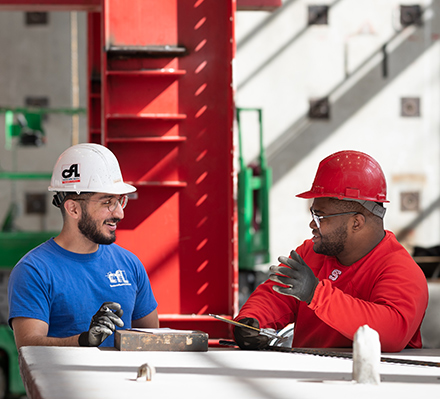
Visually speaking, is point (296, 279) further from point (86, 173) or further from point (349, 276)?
point (86, 173)

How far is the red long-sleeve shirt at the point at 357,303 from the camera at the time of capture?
9.30 feet

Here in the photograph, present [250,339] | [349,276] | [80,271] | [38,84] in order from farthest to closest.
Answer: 1. [38,84]
2. [80,271]
3. [349,276]
4. [250,339]

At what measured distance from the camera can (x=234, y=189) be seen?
471 cm

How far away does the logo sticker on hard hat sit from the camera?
346cm

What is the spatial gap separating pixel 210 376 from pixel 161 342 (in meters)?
0.58

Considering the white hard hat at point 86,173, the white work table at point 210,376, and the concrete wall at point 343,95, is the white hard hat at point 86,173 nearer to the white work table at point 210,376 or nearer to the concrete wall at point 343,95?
the white work table at point 210,376

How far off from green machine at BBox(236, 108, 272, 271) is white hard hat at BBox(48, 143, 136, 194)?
481 centimetres

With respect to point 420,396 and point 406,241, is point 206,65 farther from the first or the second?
point 406,241

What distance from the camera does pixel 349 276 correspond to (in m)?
3.19

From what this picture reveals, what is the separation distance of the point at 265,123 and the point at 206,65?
5773mm

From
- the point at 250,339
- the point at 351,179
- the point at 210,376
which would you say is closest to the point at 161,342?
the point at 250,339

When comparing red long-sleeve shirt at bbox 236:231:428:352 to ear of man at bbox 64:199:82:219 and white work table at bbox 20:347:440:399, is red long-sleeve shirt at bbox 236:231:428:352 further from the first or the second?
ear of man at bbox 64:199:82:219

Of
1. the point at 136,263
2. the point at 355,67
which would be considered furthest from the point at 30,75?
the point at 136,263

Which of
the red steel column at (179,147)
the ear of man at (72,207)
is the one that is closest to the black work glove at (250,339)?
the ear of man at (72,207)
